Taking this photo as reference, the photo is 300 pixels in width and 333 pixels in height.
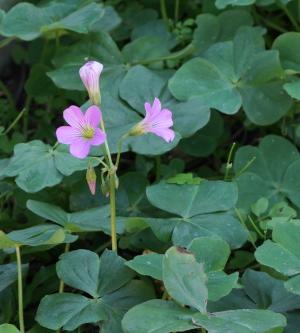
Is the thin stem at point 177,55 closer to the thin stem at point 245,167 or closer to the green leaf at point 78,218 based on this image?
the thin stem at point 245,167

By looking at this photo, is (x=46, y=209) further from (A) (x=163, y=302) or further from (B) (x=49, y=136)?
(B) (x=49, y=136)

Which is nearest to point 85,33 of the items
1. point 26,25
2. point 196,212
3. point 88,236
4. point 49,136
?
point 26,25

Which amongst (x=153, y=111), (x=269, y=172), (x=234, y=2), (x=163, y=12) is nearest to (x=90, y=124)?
(x=153, y=111)

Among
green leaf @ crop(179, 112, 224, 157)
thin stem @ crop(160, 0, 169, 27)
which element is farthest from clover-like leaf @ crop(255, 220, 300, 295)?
thin stem @ crop(160, 0, 169, 27)

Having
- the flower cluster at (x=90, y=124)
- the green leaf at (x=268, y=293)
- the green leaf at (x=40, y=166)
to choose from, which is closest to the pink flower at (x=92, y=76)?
the flower cluster at (x=90, y=124)

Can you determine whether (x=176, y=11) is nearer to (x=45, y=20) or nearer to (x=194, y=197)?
(x=45, y=20)

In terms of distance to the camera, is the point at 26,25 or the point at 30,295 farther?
the point at 26,25
